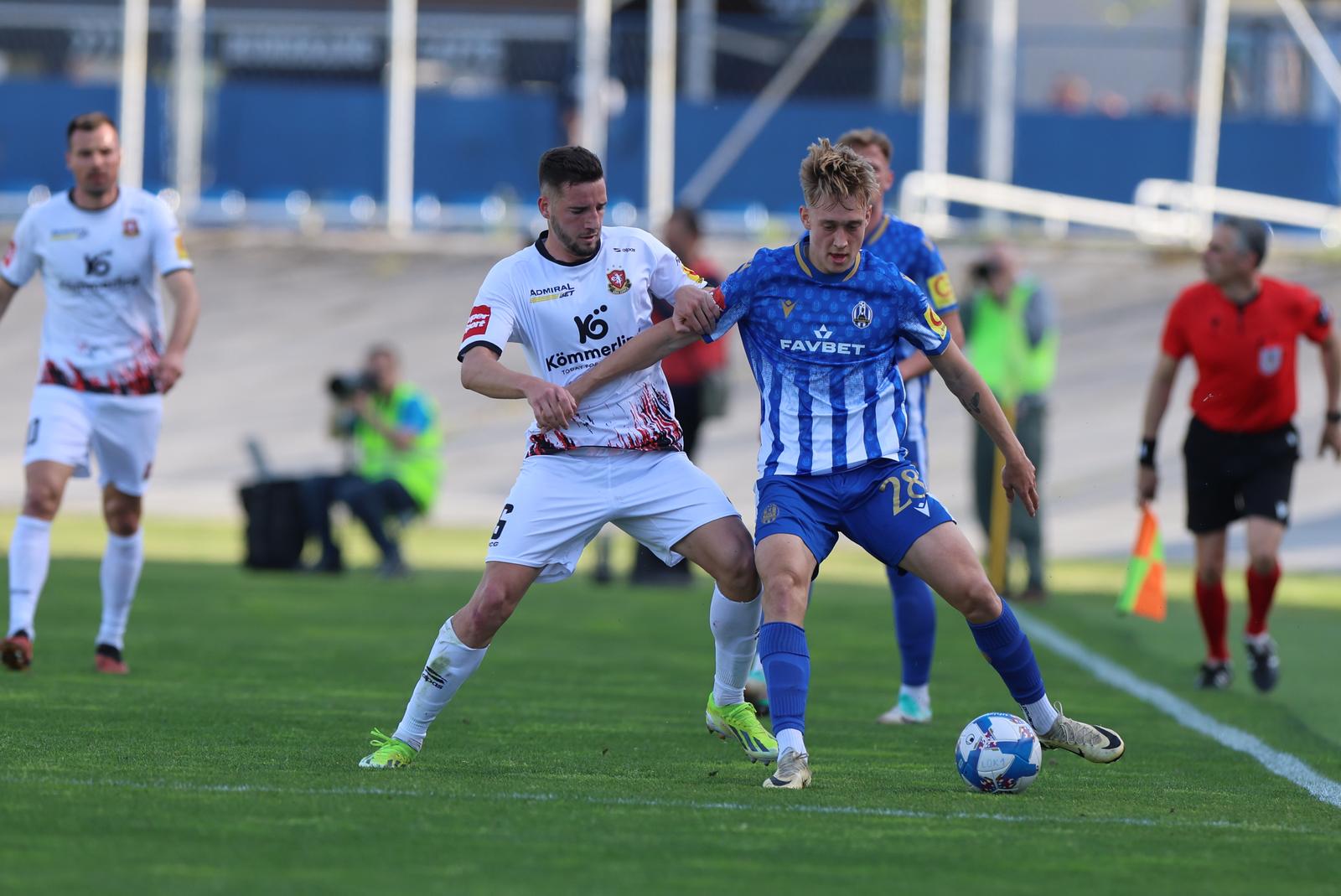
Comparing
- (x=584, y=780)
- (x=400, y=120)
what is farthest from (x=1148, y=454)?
(x=400, y=120)

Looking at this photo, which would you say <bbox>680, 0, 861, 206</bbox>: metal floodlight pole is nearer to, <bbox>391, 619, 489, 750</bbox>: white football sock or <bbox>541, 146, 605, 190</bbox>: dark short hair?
<bbox>541, 146, 605, 190</bbox>: dark short hair

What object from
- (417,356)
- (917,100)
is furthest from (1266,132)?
(417,356)

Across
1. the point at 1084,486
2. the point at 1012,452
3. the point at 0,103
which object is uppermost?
the point at 0,103

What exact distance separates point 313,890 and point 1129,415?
21.7 metres

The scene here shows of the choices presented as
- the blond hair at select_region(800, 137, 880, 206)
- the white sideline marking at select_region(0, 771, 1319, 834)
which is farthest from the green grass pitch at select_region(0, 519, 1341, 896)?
the blond hair at select_region(800, 137, 880, 206)

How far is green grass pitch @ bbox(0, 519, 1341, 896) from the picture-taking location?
5156 mm

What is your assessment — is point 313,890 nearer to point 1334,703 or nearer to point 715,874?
point 715,874

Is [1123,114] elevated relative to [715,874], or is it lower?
elevated

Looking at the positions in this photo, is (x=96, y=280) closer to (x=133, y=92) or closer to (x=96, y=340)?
(x=96, y=340)

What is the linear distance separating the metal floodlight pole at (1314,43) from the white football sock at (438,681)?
90.8ft

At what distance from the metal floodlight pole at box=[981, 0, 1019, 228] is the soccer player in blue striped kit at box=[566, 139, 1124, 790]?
25.5m

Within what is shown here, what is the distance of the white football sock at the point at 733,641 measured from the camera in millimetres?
7246

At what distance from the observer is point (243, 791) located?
6.15 m

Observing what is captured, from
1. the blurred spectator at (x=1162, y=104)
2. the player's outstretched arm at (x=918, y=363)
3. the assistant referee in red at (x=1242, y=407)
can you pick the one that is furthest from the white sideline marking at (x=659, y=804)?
the blurred spectator at (x=1162, y=104)
